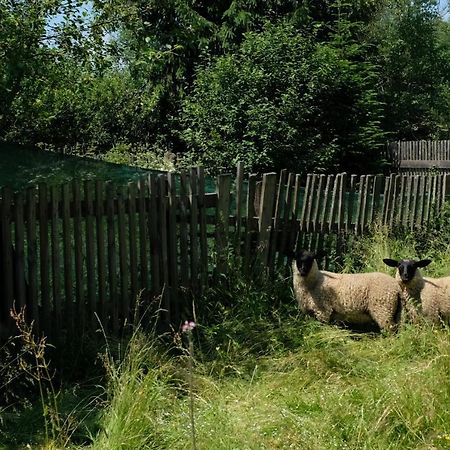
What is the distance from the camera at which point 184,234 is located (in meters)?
6.58

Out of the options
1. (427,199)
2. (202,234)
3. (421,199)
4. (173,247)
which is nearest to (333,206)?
(421,199)

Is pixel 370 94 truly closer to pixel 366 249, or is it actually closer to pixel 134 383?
pixel 366 249

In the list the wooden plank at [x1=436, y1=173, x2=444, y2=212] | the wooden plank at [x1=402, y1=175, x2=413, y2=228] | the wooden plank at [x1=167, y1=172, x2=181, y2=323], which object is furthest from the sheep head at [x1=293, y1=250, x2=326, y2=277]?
the wooden plank at [x1=436, y1=173, x2=444, y2=212]

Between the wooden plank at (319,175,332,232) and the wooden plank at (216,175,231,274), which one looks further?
the wooden plank at (319,175,332,232)

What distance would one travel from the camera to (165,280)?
6.41 m

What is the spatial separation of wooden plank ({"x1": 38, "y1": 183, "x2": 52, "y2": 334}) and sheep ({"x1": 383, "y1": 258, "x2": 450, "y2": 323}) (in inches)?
124

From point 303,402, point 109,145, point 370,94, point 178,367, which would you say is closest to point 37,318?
point 178,367

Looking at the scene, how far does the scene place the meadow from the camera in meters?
3.91

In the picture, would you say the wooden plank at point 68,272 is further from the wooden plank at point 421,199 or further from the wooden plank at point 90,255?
the wooden plank at point 421,199

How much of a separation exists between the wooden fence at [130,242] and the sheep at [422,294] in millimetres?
1579

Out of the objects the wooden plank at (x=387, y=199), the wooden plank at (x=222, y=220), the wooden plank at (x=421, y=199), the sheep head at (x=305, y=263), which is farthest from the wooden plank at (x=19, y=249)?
the wooden plank at (x=421, y=199)

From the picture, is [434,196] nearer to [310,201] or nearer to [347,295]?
[310,201]

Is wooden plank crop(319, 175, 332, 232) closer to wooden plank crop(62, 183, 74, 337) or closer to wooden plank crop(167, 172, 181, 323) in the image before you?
wooden plank crop(167, 172, 181, 323)

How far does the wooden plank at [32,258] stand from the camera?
17.8ft
